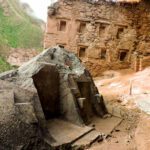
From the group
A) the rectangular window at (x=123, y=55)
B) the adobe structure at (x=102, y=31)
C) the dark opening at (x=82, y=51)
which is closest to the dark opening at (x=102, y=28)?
the adobe structure at (x=102, y=31)

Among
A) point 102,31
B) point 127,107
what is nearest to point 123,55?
point 102,31

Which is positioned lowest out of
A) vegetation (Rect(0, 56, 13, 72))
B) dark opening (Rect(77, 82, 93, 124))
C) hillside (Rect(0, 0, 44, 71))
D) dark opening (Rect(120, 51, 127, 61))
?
vegetation (Rect(0, 56, 13, 72))

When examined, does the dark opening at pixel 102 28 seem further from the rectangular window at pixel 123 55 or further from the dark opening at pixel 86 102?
the dark opening at pixel 86 102

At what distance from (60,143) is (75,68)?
146 inches

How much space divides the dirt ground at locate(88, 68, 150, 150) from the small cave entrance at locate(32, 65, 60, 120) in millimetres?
1431

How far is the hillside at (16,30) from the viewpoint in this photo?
26.3 metres

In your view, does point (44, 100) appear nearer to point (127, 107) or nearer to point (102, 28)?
point (127, 107)

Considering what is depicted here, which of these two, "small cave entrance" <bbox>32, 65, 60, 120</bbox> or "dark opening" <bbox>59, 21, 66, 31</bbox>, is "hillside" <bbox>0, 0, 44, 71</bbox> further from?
"small cave entrance" <bbox>32, 65, 60, 120</bbox>

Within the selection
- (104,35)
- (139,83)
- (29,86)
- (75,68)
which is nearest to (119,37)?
(104,35)

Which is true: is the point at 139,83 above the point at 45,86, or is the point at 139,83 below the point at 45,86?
below

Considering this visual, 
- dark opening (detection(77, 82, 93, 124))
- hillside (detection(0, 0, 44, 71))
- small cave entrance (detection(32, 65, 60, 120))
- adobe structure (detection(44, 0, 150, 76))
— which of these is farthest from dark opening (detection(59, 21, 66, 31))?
small cave entrance (detection(32, 65, 60, 120))

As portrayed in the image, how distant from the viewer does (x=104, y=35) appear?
17938mm

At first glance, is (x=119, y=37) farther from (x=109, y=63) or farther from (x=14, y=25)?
(x=14, y=25)

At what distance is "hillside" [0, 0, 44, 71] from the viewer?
26.3 metres
